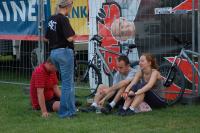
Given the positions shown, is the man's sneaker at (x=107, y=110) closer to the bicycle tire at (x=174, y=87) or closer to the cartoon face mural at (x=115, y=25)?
the bicycle tire at (x=174, y=87)

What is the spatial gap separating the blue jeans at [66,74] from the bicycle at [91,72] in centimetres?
187

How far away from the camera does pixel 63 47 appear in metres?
8.23

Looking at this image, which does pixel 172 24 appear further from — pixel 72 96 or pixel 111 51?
pixel 72 96

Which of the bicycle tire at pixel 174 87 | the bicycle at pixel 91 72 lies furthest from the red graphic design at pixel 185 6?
the bicycle at pixel 91 72

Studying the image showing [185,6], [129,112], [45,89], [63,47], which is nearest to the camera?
[63,47]

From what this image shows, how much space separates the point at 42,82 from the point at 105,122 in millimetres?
1287

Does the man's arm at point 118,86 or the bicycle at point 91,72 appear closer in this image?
the man's arm at point 118,86

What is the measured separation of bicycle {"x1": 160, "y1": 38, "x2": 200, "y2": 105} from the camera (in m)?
9.34

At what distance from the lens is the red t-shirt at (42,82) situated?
8648 millimetres

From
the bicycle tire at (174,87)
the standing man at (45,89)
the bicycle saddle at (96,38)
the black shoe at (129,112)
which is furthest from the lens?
the bicycle saddle at (96,38)

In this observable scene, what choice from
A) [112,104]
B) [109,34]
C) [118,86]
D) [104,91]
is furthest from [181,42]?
[112,104]

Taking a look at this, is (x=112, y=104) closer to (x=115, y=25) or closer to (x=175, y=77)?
(x=175, y=77)

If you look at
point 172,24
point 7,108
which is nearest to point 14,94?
point 7,108

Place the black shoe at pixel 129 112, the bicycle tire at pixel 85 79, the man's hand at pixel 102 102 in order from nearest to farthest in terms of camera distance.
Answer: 1. the black shoe at pixel 129 112
2. the man's hand at pixel 102 102
3. the bicycle tire at pixel 85 79
